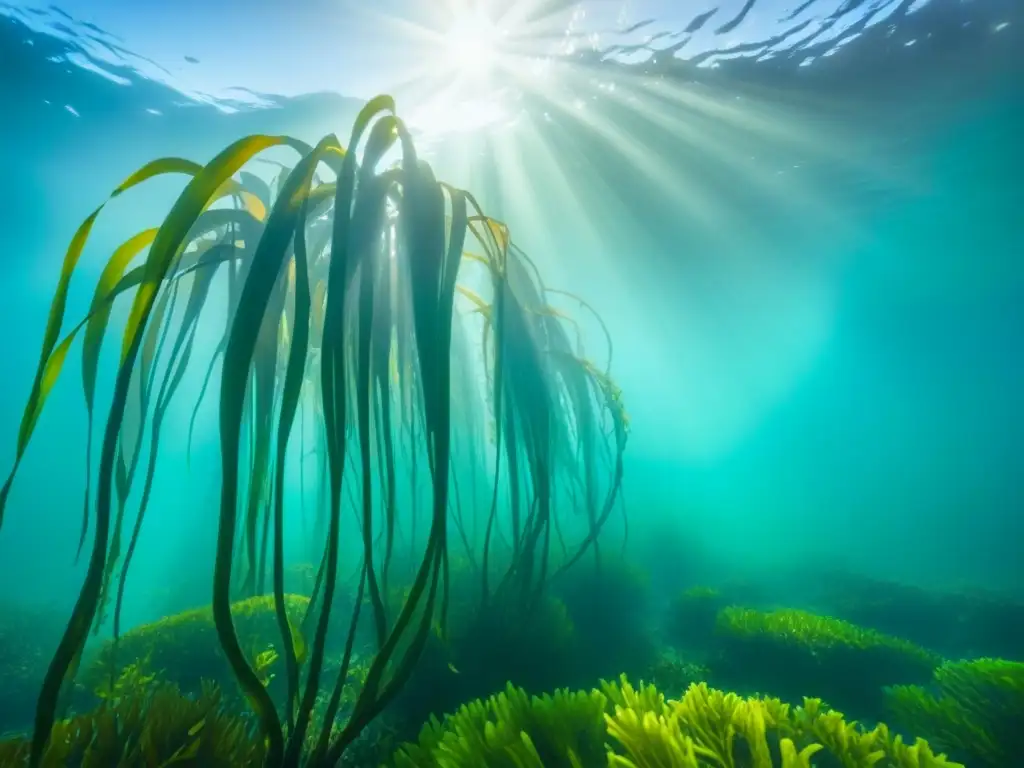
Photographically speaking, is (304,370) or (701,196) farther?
(701,196)

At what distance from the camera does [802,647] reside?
14.5 ft

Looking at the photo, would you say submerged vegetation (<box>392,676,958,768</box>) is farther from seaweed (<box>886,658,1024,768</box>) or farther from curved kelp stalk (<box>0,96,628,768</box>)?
seaweed (<box>886,658,1024,768</box>)

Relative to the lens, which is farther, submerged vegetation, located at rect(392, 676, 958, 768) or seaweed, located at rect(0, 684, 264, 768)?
seaweed, located at rect(0, 684, 264, 768)

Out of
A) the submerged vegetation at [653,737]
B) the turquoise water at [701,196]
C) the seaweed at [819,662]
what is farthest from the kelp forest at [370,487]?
the turquoise water at [701,196]

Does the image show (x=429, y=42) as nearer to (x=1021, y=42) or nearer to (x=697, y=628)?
(x=697, y=628)

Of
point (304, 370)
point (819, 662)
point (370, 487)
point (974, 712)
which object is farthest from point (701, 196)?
point (370, 487)

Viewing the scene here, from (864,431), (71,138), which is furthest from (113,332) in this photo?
(864,431)

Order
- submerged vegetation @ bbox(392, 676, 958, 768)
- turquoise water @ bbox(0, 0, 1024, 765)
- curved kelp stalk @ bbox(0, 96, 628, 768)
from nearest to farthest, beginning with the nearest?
curved kelp stalk @ bbox(0, 96, 628, 768) → submerged vegetation @ bbox(392, 676, 958, 768) → turquoise water @ bbox(0, 0, 1024, 765)

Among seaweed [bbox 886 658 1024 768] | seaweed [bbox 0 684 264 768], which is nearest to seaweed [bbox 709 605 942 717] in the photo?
seaweed [bbox 886 658 1024 768]

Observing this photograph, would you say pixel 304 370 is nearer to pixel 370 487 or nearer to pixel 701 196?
pixel 370 487

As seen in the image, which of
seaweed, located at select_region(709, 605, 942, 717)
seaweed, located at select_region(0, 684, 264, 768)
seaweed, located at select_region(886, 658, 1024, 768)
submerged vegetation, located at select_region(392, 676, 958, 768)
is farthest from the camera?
seaweed, located at select_region(709, 605, 942, 717)

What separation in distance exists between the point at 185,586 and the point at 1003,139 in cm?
2631

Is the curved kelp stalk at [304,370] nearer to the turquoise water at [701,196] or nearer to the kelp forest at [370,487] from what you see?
the kelp forest at [370,487]

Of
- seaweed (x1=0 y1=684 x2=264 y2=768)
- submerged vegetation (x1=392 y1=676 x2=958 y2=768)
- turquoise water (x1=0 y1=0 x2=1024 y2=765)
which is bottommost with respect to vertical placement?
submerged vegetation (x1=392 y1=676 x2=958 y2=768)
